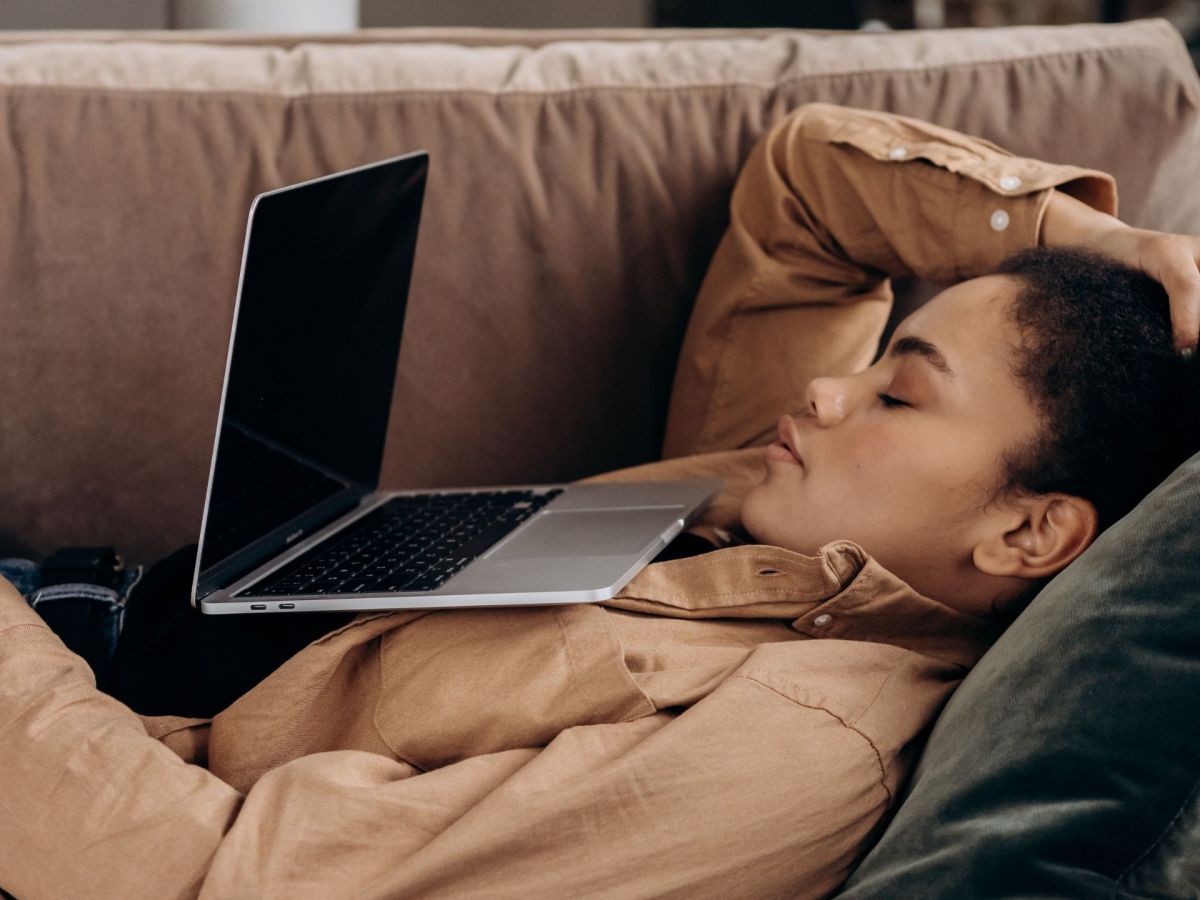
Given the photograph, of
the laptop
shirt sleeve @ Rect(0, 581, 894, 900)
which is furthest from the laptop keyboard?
shirt sleeve @ Rect(0, 581, 894, 900)

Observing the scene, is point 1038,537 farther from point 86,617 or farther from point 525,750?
point 86,617

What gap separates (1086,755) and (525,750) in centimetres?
34

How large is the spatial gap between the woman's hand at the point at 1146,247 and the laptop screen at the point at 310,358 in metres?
0.57

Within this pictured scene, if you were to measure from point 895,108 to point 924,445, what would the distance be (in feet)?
1.63

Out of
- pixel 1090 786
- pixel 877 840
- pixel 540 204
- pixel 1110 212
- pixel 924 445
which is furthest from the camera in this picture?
pixel 540 204

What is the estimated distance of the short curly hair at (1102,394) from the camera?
0.88 metres

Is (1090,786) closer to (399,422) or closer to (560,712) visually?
(560,712)

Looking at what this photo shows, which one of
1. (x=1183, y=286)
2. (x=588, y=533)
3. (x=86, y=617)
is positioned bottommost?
(x=86, y=617)

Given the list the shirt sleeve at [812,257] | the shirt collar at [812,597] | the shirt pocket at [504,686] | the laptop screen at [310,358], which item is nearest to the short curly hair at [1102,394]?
the shirt collar at [812,597]

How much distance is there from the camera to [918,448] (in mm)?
930

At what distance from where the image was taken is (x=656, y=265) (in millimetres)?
1274

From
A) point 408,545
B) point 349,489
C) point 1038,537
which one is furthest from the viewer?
point 349,489

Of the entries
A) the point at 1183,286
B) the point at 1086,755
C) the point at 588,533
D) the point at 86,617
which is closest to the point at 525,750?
the point at 588,533

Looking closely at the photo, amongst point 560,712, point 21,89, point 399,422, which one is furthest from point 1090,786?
point 21,89
